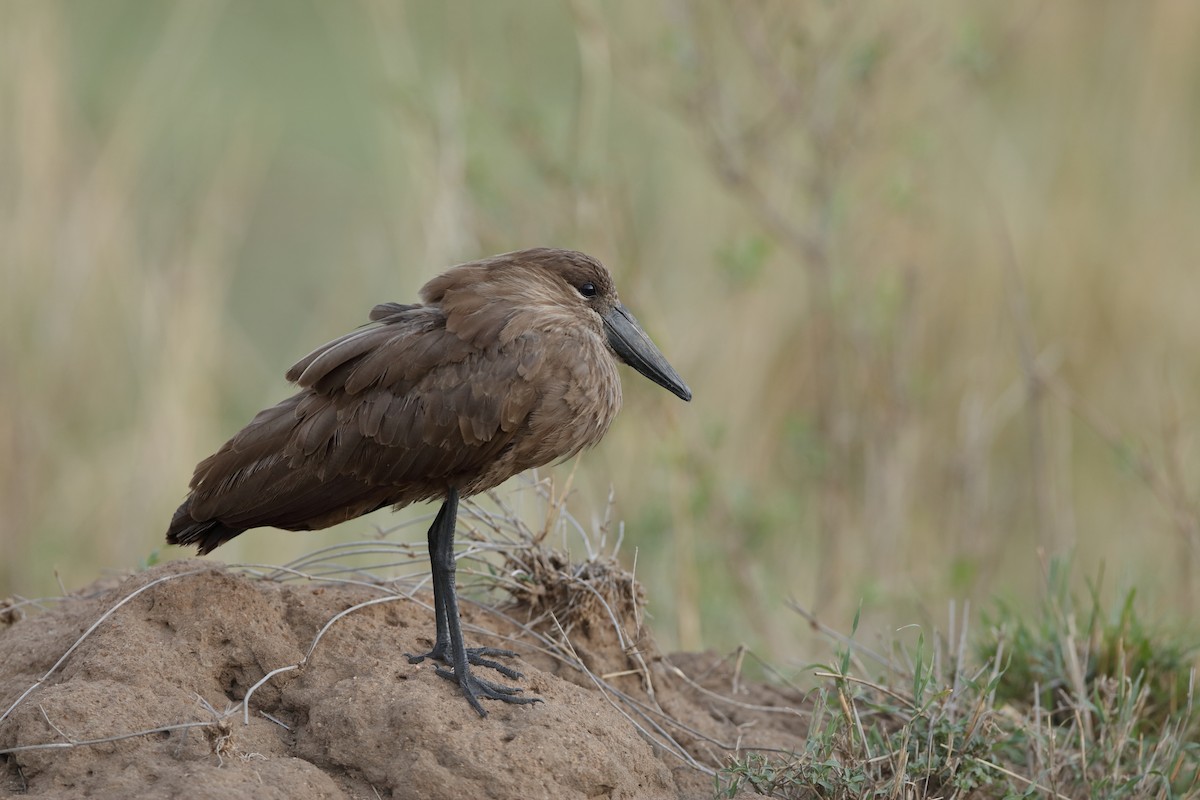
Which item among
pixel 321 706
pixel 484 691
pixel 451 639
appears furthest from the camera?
pixel 451 639

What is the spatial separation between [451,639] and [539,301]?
3.23 ft

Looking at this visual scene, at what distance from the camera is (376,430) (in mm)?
3896

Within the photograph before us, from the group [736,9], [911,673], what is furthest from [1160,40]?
[911,673]

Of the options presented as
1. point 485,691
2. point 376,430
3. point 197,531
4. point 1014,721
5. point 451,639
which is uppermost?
point 376,430

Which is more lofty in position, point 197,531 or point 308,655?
point 197,531

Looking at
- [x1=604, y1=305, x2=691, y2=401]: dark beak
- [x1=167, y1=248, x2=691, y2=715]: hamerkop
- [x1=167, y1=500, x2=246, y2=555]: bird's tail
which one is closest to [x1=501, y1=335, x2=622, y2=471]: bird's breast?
[x1=167, y1=248, x2=691, y2=715]: hamerkop

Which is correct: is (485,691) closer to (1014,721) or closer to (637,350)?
(637,350)

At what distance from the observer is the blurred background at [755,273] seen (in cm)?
→ 740

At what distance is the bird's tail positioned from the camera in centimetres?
409

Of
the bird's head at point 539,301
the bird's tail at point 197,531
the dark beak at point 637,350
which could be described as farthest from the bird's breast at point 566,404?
the bird's tail at point 197,531

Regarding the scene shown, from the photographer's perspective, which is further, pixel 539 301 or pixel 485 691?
pixel 539 301

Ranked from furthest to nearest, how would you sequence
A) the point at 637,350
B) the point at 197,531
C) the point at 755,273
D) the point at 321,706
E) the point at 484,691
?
1. the point at 755,273
2. the point at 637,350
3. the point at 197,531
4. the point at 484,691
5. the point at 321,706

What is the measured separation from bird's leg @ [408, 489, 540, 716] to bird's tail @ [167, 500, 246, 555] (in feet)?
1.88

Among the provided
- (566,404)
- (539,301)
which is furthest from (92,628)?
(539,301)
